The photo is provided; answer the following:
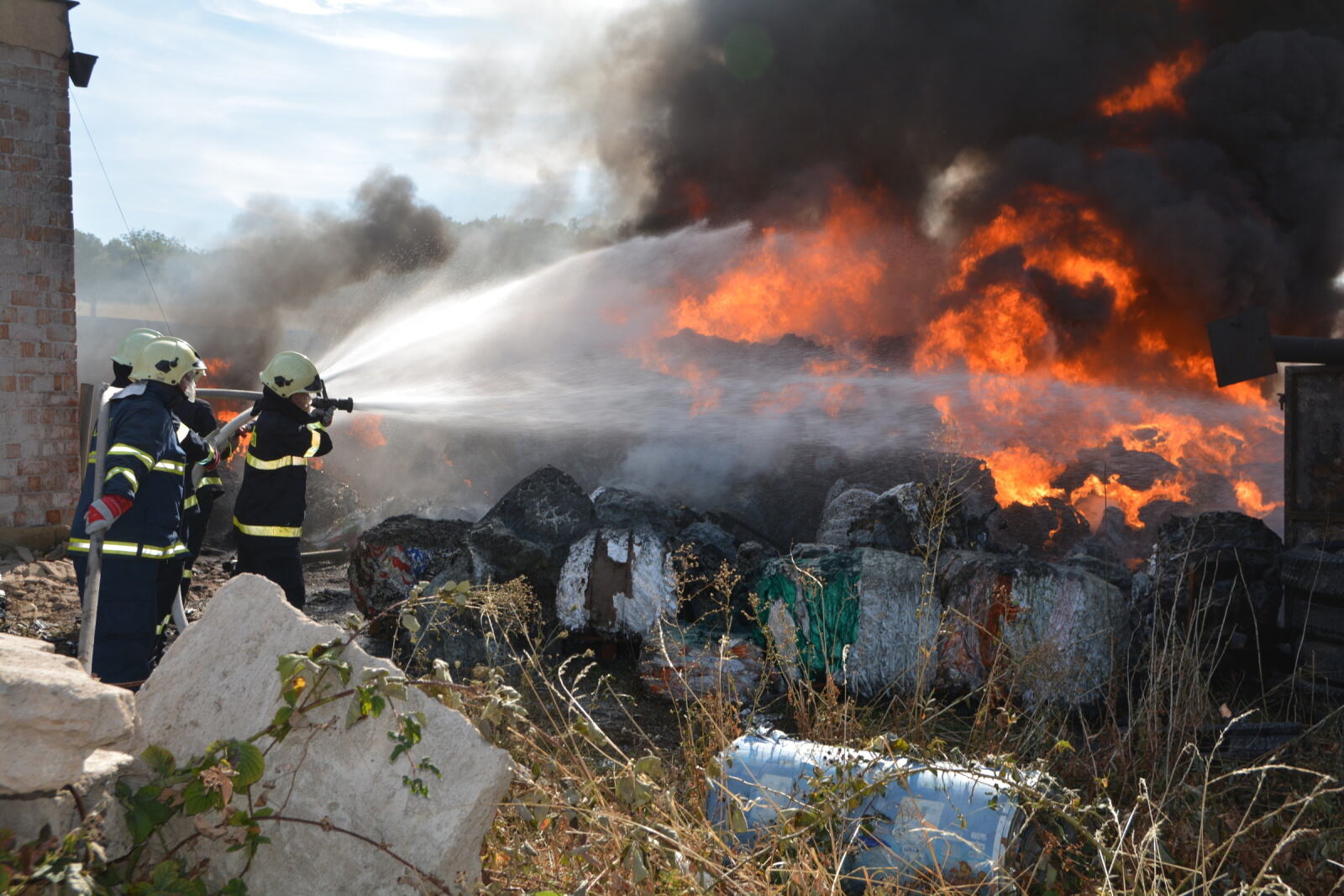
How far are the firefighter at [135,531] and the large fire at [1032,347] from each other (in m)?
7.00

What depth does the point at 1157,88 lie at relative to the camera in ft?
46.1

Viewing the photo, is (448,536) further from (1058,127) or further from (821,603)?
(1058,127)

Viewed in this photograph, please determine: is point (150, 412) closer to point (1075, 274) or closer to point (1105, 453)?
point (1105, 453)

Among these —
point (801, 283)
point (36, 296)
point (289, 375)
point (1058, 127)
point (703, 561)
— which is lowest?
point (703, 561)

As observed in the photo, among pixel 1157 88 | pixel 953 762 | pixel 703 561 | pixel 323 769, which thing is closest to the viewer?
pixel 323 769

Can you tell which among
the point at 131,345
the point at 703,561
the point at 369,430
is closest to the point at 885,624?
the point at 703,561

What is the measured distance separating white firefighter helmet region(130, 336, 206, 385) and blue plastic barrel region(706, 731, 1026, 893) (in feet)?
12.5

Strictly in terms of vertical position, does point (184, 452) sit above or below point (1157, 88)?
below

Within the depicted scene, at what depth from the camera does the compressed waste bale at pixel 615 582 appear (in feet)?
20.2

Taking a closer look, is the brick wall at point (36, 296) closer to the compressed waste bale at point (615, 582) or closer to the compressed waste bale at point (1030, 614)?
the compressed waste bale at point (615, 582)

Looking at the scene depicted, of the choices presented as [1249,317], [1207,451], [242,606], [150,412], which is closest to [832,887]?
[242,606]

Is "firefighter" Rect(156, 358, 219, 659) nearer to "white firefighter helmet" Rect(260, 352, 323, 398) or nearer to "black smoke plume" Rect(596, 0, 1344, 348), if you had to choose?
"white firefighter helmet" Rect(260, 352, 323, 398)

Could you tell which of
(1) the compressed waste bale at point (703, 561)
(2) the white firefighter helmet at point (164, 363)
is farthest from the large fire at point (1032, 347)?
(2) the white firefighter helmet at point (164, 363)

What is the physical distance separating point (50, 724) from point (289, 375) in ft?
15.3
